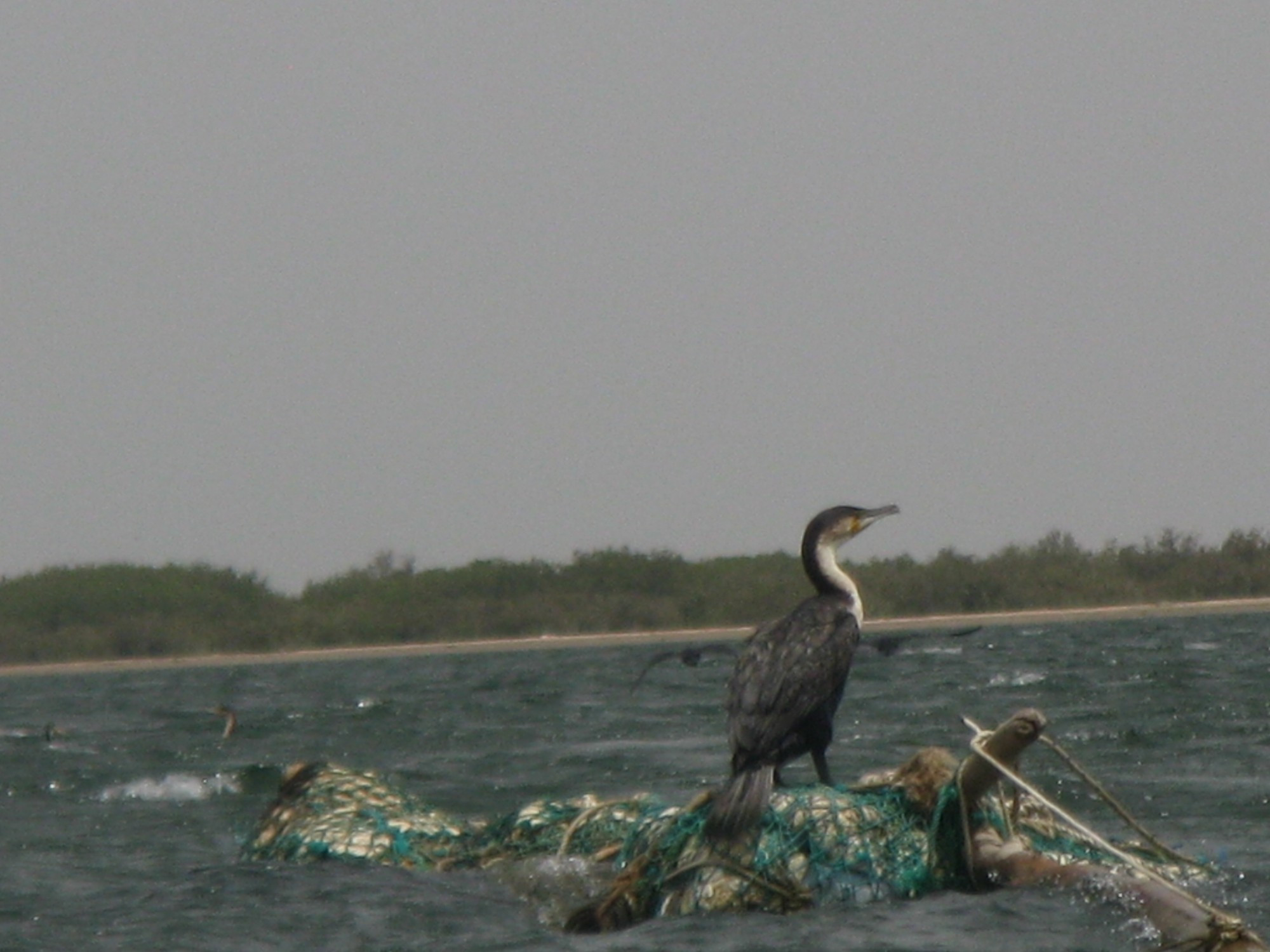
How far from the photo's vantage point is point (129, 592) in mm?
59781

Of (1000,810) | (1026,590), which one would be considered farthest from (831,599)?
(1026,590)

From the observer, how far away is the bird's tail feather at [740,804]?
29.2ft

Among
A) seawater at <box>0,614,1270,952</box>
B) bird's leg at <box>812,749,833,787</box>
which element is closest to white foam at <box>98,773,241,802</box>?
seawater at <box>0,614,1270,952</box>

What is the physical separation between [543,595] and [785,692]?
48.1 meters

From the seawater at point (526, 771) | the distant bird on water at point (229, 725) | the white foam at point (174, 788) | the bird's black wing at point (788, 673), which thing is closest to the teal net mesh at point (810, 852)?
the seawater at point (526, 771)

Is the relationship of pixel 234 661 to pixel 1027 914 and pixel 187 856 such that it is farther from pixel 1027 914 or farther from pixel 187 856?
pixel 1027 914

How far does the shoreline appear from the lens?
4659 cm

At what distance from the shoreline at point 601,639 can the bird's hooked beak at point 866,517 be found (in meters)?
34.2

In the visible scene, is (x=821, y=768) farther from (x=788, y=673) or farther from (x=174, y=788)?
(x=174, y=788)

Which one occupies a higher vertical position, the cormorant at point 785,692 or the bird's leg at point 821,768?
the cormorant at point 785,692

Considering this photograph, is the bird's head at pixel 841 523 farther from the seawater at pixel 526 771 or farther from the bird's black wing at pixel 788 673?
the seawater at pixel 526 771

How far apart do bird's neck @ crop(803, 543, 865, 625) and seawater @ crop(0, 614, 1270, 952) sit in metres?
1.50

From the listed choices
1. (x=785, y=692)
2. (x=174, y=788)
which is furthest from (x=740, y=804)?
(x=174, y=788)

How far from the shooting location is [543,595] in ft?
188
